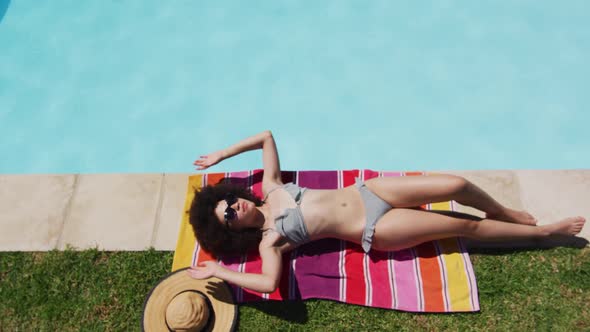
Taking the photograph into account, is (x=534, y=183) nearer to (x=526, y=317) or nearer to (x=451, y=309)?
(x=526, y=317)

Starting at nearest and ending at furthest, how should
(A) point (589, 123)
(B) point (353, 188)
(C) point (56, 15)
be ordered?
(B) point (353, 188)
(A) point (589, 123)
(C) point (56, 15)

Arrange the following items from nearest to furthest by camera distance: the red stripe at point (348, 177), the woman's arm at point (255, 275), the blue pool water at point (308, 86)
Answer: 1. the woman's arm at point (255, 275)
2. the red stripe at point (348, 177)
3. the blue pool water at point (308, 86)

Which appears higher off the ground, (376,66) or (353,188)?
(376,66)

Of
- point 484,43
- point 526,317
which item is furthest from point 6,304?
point 484,43

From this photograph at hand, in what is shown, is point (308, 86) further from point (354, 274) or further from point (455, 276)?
point (455, 276)

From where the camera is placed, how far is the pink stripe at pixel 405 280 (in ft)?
12.5

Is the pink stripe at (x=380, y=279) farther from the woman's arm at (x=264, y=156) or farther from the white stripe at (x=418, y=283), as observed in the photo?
the woman's arm at (x=264, y=156)

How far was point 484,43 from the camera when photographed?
6.25 metres

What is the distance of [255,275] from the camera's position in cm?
355

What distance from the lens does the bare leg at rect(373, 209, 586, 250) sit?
3.67 meters

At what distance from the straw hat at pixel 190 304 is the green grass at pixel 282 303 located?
0.21m

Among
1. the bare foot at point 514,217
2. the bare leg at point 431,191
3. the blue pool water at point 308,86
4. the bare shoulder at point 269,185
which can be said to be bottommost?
the bare foot at point 514,217

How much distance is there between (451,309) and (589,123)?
362cm

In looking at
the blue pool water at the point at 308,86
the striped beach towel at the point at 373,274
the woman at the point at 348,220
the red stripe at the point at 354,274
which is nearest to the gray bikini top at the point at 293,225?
the woman at the point at 348,220
